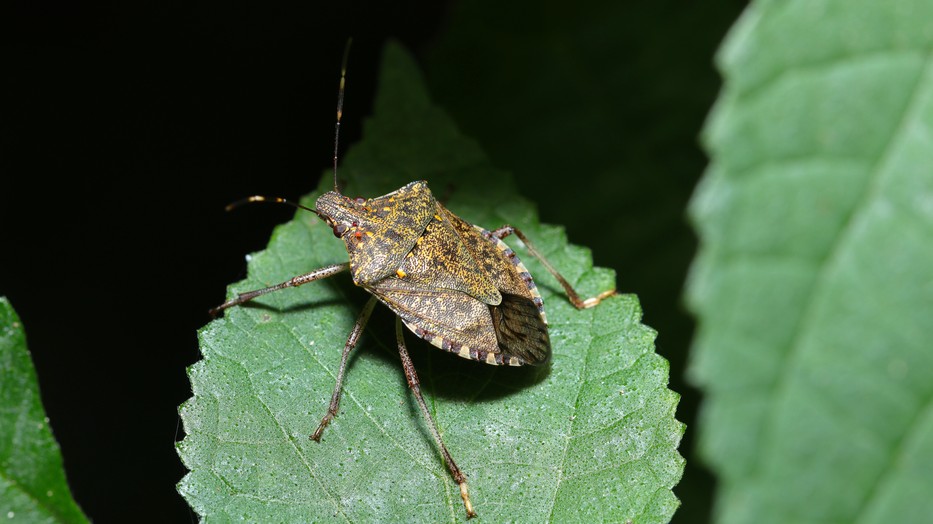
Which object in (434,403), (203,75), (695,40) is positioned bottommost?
(434,403)

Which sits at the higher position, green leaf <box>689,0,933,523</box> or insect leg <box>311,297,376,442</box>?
green leaf <box>689,0,933,523</box>

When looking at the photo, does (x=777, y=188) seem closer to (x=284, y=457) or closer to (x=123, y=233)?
(x=284, y=457)

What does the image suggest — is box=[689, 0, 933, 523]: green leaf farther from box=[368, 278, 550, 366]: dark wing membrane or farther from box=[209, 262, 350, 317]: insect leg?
box=[209, 262, 350, 317]: insect leg

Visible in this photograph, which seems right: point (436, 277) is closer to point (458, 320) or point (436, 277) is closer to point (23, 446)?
point (458, 320)

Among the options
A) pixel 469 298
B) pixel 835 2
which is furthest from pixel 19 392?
pixel 835 2

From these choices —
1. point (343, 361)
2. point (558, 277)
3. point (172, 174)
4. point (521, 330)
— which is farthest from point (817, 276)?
point (172, 174)

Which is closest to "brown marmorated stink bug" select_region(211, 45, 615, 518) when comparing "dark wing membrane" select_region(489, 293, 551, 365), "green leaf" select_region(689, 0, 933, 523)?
"dark wing membrane" select_region(489, 293, 551, 365)
